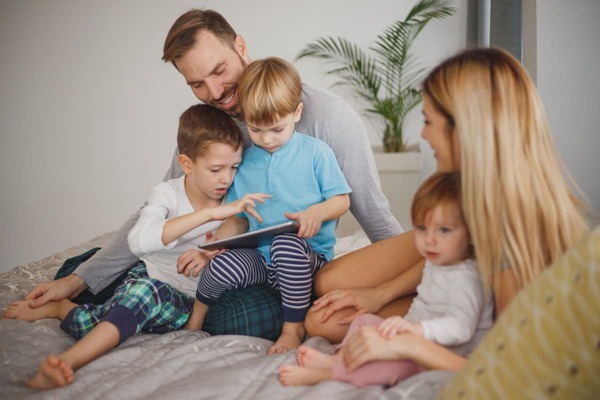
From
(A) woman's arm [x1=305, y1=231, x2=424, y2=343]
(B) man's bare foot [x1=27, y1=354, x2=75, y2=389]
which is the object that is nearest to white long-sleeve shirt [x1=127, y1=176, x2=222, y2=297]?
(A) woman's arm [x1=305, y1=231, x2=424, y2=343]

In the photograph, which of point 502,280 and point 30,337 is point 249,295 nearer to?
point 30,337

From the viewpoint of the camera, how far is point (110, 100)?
4.60 m

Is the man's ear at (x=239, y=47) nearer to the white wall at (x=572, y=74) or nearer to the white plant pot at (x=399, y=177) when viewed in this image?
the white wall at (x=572, y=74)

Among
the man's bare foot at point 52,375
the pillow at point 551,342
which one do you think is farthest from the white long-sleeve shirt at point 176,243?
the pillow at point 551,342

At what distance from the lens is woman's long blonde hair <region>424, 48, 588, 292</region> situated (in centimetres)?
113

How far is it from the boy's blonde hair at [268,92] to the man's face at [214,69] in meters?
0.23

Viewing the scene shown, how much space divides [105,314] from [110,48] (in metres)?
3.25

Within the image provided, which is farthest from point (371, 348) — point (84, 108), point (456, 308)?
point (84, 108)

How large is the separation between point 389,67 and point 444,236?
2.83 metres

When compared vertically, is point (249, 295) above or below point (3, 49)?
below

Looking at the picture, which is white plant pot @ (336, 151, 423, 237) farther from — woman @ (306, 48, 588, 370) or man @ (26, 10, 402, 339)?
woman @ (306, 48, 588, 370)

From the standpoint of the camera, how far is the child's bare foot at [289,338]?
1.57 meters

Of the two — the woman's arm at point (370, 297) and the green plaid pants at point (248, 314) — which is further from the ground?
the woman's arm at point (370, 297)

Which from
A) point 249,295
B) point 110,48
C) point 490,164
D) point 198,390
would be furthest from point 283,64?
point 110,48
